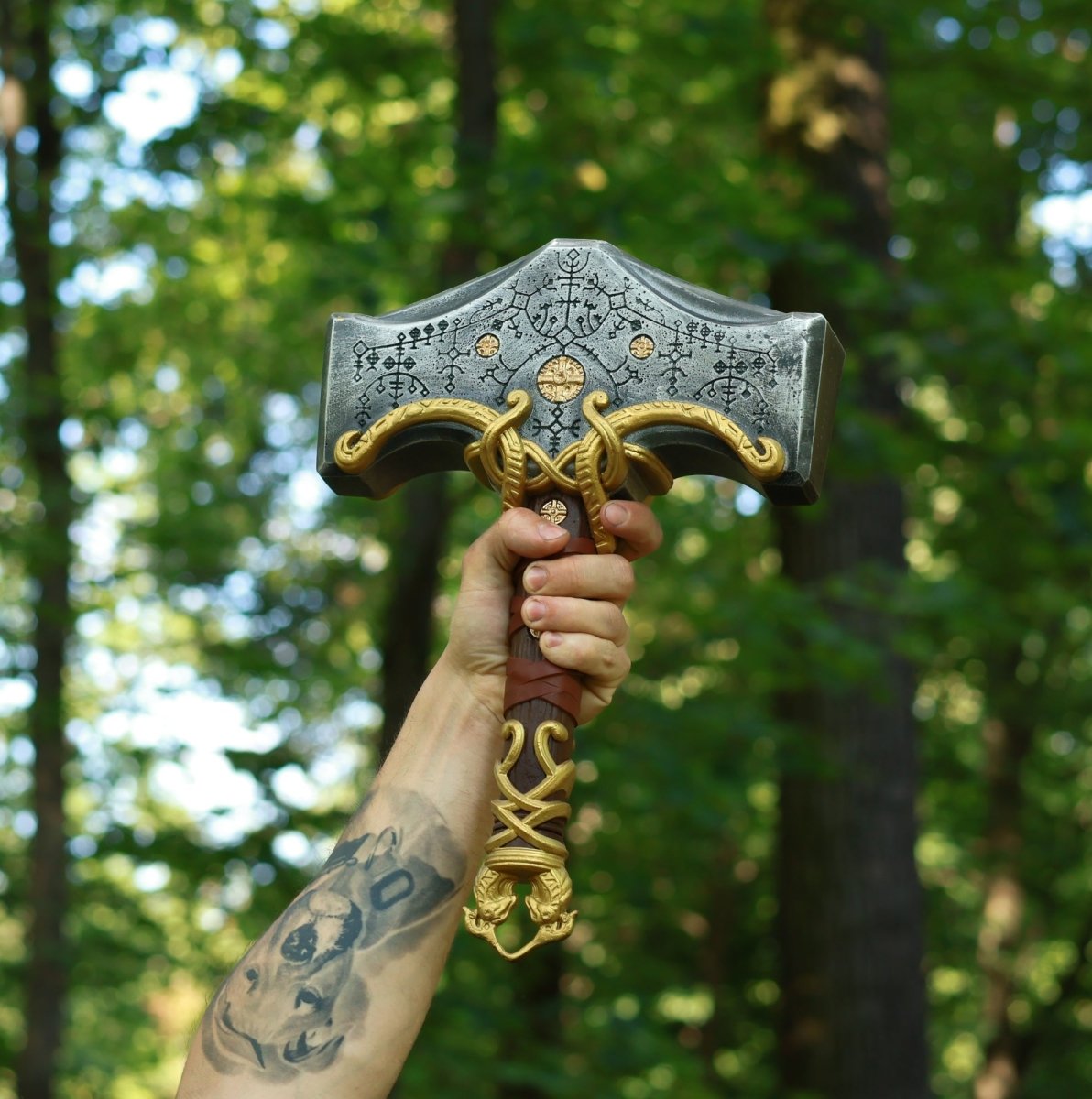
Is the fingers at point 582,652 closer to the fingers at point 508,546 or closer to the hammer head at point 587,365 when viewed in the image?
the fingers at point 508,546

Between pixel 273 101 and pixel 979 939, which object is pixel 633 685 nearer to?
pixel 273 101

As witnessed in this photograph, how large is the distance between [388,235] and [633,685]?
203cm

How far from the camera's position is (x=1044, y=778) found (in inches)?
446

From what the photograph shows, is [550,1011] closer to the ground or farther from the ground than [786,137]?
closer to the ground

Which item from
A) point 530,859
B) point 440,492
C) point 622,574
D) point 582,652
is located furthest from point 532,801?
point 440,492

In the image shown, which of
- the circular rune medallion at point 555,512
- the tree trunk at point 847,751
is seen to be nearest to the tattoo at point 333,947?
the circular rune medallion at point 555,512

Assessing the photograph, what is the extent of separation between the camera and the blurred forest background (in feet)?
17.5

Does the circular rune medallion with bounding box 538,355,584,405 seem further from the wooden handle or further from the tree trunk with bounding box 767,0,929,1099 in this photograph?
the tree trunk with bounding box 767,0,929,1099

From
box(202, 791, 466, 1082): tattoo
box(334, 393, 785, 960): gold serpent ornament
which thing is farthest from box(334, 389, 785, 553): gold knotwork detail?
box(202, 791, 466, 1082): tattoo

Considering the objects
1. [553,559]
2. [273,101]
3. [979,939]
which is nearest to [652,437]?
[553,559]

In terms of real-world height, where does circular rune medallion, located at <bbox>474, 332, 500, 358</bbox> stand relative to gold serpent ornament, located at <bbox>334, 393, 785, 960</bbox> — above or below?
above

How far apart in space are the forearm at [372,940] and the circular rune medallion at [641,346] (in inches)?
20.4

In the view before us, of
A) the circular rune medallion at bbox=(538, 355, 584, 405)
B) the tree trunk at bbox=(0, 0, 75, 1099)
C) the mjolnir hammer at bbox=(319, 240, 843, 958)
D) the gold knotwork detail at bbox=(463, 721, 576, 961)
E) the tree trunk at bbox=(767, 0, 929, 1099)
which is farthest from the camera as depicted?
the tree trunk at bbox=(0, 0, 75, 1099)

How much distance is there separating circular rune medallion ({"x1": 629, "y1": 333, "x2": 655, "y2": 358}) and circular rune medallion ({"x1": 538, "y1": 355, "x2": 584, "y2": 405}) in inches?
2.9
